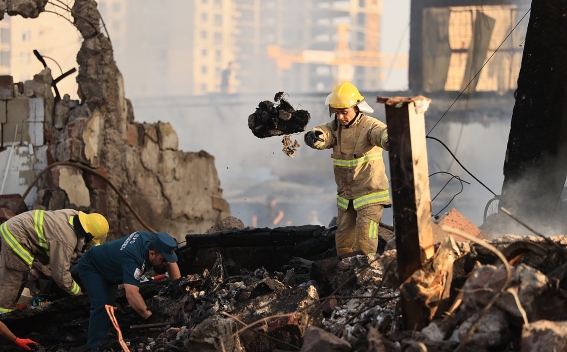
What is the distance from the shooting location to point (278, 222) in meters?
25.2

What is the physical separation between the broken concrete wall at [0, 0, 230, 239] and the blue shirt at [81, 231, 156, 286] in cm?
292

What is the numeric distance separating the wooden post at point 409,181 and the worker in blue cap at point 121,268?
264 cm

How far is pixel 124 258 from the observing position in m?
6.32

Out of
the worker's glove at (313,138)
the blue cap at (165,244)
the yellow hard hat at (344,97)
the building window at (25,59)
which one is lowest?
the blue cap at (165,244)

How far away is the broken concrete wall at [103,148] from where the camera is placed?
9547 millimetres

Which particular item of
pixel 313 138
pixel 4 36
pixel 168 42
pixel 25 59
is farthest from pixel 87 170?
pixel 168 42

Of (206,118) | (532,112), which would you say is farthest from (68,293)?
(206,118)

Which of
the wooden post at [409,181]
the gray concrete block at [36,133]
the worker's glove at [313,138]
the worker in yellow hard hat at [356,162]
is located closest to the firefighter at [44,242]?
the worker's glove at [313,138]

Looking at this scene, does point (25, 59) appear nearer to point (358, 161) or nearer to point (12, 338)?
point (12, 338)

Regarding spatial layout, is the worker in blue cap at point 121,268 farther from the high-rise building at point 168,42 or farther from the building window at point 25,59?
the high-rise building at point 168,42

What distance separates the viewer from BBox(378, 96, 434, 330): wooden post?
4184 millimetres

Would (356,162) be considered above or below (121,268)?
above

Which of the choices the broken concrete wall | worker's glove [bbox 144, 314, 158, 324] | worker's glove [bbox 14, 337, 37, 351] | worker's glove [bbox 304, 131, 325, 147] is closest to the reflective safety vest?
worker's glove [bbox 14, 337, 37, 351]

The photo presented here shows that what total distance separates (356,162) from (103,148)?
4558 mm
